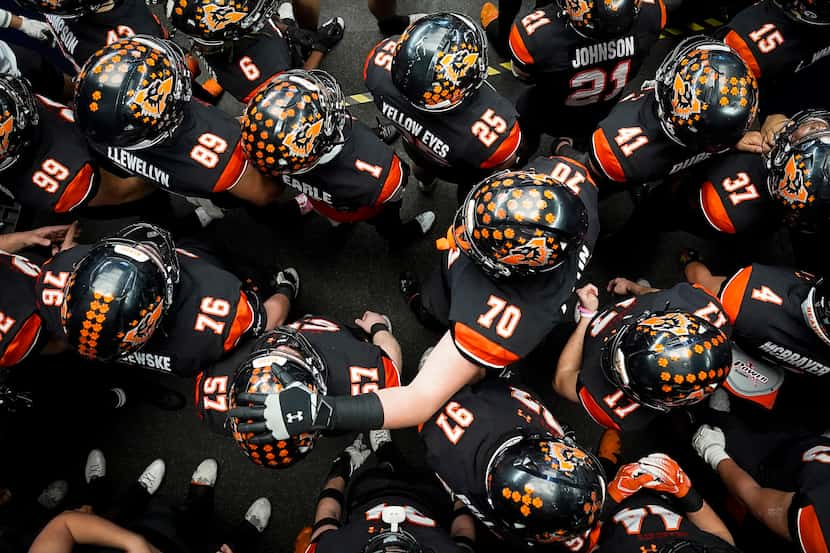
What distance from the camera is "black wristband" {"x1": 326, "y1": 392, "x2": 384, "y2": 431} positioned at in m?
2.67

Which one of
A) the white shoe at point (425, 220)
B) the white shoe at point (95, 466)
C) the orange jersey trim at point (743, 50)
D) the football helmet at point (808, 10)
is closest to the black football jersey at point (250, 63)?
the white shoe at point (425, 220)

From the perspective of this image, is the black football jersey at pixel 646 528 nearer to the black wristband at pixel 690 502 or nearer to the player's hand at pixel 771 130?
the black wristband at pixel 690 502

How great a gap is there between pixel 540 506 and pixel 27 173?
3.51 metres

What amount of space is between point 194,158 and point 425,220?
6.68ft

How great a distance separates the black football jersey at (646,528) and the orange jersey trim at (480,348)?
1.15m

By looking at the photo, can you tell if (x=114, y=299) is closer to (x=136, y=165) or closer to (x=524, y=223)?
(x=136, y=165)

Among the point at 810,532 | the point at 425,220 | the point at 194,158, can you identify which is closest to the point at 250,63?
the point at 194,158

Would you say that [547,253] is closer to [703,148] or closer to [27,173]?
[703,148]

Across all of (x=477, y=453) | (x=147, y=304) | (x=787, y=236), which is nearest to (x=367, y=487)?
(x=477, y=453)

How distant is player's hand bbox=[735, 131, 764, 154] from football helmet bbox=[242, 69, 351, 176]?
8.35 feet

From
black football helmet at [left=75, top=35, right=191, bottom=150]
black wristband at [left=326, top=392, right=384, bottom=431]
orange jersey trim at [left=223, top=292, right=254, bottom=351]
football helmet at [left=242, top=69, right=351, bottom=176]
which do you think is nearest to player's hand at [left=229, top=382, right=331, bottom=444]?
black wristband at [left=326, top=392, right=384, bottom=431]

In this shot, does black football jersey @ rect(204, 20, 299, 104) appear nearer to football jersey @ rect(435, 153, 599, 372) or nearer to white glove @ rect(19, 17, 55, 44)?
white glove @ rect(19, 17, 55, 44)

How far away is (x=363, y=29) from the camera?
17.8ft

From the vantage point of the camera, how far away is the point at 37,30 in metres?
4.60
